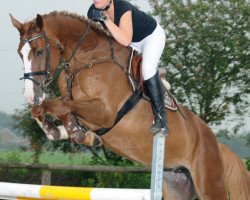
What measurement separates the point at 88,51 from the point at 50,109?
0.67 m

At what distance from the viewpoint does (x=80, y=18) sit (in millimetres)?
5246

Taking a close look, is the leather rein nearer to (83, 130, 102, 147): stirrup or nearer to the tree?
(83, 130, 102, 147): stirrup

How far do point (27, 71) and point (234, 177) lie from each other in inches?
104

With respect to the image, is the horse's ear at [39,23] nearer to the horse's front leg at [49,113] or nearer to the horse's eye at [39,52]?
the horse's eye at [39,52]

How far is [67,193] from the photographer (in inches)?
156

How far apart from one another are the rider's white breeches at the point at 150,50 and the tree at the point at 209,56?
193 inches

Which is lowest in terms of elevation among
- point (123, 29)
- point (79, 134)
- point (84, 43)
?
point (79, 134)

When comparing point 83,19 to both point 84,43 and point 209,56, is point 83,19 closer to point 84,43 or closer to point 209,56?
point 84,43

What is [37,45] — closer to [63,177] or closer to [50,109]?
[50,109]

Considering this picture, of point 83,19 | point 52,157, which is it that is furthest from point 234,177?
point 52,157

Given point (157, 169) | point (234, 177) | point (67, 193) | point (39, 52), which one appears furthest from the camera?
point (234, 177)

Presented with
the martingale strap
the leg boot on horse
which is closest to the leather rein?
the martingale strap

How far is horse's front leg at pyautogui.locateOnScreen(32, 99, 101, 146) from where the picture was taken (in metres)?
4.69

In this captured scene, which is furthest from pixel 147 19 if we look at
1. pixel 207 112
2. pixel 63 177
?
pixel 207 112
